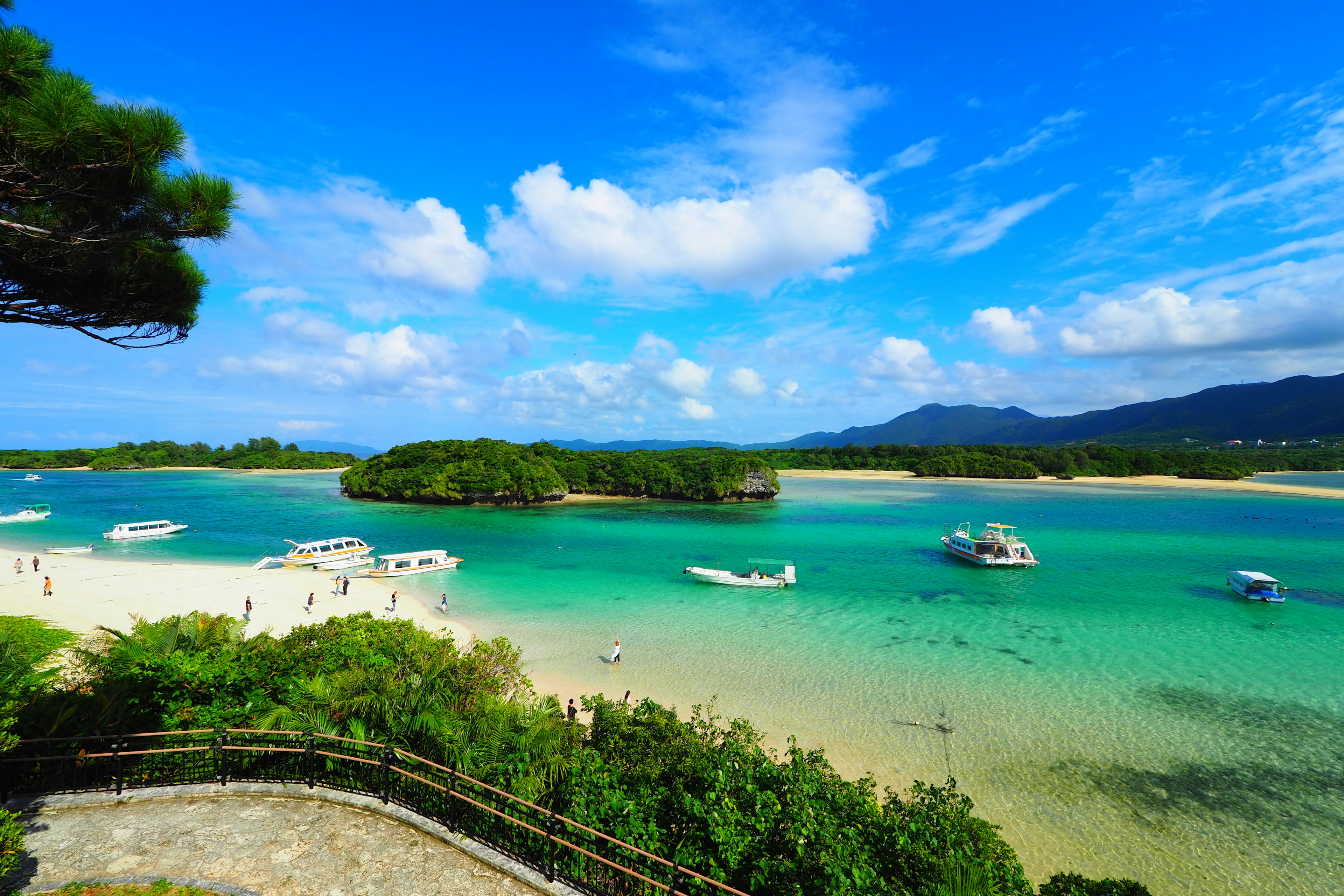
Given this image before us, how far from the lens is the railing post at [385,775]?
8.07 m

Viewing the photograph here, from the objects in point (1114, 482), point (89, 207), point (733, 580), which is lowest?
point (1114, 482)

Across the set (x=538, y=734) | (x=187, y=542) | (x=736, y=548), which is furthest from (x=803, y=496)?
(x=538, y=734)

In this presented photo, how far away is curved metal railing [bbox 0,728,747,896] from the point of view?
686cm

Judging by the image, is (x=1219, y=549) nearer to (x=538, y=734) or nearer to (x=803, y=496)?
(x=803, y=496)

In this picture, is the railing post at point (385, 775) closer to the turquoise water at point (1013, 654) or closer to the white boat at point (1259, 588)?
the turquoise water at point (1013, 654)

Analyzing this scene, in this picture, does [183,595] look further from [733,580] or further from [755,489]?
[755,489]

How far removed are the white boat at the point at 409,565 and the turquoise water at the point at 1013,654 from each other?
1.30m

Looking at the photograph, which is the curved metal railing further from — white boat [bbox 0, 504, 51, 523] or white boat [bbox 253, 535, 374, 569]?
white boat [bbox 0, 504, 51, 523]

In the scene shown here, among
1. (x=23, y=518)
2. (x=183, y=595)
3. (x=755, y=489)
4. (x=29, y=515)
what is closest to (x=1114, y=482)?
(x=755, y=489)

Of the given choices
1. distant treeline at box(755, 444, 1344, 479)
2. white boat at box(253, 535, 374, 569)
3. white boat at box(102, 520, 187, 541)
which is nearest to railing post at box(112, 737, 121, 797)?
white boat at box(253, 535, 374, 569)

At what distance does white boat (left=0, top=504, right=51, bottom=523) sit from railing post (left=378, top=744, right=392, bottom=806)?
76559 millimetres

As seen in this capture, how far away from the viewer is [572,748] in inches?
414

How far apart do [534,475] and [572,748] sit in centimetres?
7100

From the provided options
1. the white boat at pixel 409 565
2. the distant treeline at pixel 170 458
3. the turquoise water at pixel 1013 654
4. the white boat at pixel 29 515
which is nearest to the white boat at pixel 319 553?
the white boat at pixel 409 565
